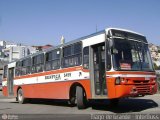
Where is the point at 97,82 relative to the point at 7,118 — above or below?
above

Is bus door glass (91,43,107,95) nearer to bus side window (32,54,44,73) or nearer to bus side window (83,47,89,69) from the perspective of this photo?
bus side window (83,47,89,69)

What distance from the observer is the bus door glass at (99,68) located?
12998 millimetres

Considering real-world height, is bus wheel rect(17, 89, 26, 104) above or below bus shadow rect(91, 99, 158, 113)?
above

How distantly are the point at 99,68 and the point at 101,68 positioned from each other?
0.14 metres

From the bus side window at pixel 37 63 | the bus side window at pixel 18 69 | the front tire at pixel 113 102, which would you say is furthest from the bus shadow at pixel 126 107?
the bus side window at pixel 18 69

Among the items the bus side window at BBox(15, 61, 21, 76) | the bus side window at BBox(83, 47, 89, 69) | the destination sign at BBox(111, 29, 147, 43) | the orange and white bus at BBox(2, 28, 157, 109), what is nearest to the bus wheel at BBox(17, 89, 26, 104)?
the bus side window at BBox(15, 61, 21, 76)

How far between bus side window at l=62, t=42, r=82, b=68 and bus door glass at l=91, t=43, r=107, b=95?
3.20 feet

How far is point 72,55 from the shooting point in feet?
49.0

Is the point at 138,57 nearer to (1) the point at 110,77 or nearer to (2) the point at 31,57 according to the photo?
(1) the point at 110,77

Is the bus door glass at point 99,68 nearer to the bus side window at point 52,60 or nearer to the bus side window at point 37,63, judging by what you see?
the bus side window at point 52,60

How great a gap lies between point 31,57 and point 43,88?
9.62 feet

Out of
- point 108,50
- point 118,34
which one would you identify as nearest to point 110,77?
point 108,50

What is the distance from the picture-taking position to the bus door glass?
42.6ft

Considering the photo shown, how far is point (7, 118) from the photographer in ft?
39.0
